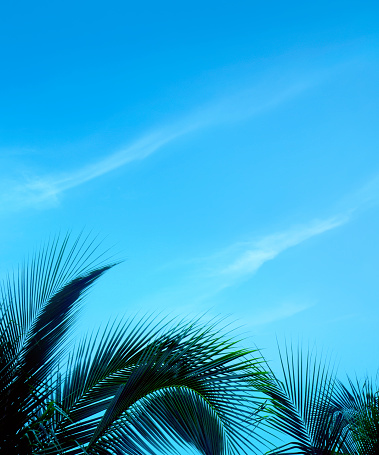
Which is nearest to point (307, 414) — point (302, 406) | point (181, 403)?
point (302, 406)

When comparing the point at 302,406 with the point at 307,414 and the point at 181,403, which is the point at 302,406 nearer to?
the point at 307,414

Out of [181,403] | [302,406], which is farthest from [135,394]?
[302,406]

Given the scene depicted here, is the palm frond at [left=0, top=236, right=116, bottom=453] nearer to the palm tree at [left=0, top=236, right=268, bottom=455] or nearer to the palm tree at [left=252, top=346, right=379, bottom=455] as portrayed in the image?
the palm tree at [left=0, top=236, right=268, bottom=455]

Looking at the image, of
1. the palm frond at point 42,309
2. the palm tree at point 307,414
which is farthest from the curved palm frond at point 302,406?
the palm frond at point 42,309

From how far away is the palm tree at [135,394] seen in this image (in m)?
3.36

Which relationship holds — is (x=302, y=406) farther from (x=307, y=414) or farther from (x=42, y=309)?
(x=42, y=309)

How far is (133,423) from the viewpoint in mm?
3500

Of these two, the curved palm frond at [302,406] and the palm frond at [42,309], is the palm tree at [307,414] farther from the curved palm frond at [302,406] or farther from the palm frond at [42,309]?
the palm frond at [42,309]

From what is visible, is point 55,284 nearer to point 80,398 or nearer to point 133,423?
point 80,398

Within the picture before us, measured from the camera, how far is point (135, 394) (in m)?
3.43

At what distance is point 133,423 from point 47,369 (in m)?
1.04

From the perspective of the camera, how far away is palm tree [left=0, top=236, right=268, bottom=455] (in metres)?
3.36

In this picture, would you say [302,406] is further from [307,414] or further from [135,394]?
[135,394]

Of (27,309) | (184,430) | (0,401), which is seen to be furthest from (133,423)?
(27,309)
